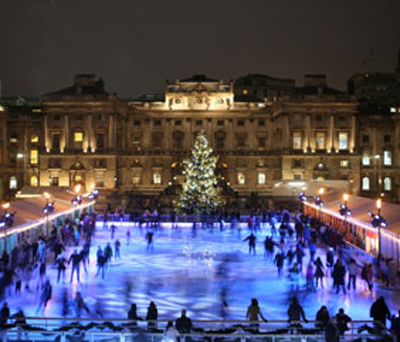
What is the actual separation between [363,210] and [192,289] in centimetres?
1328

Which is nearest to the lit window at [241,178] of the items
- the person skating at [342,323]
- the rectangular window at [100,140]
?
the rectangular window at [100,140]

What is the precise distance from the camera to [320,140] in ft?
213

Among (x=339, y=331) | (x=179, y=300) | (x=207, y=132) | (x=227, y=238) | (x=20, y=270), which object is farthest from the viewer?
(x=207, y=132)

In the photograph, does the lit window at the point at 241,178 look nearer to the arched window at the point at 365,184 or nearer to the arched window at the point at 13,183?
the arched window at the point at 365,184

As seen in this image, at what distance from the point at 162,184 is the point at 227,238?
3279 cm

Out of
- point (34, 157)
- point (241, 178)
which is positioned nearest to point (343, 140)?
point (241, 178)

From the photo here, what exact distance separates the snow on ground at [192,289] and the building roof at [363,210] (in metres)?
2.74

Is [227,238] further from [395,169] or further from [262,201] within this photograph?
[395,169]

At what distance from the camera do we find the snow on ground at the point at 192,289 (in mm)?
17531

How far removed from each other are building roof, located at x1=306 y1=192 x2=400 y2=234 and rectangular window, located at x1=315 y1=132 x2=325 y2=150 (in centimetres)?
2469

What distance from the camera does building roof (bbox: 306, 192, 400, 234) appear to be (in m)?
23.9

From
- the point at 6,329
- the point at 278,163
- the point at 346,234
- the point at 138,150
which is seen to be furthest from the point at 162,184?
the point at 6,329

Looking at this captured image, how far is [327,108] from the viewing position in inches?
2562

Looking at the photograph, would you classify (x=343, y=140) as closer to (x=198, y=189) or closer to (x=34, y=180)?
(x=198, y=189)
